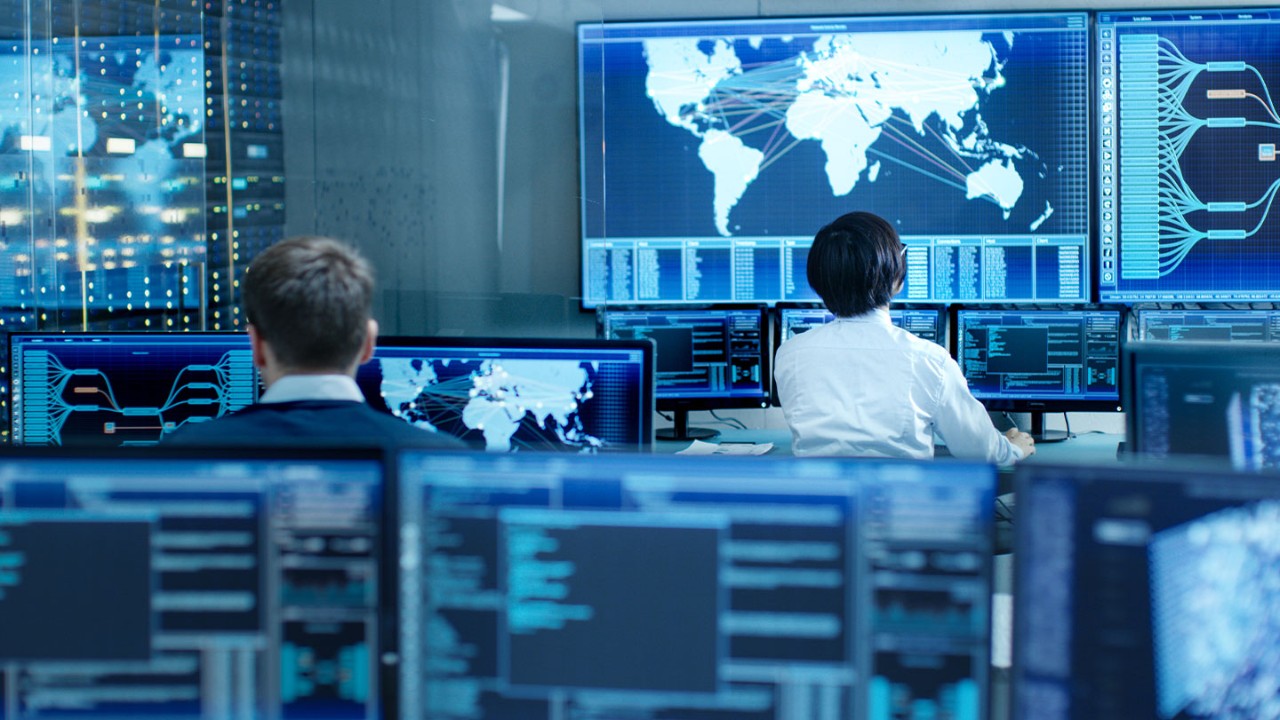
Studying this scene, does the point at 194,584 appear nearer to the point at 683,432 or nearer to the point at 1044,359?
the point at 683,432

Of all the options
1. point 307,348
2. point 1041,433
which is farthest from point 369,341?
point 1041,433

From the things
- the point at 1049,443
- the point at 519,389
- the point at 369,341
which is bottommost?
the point at 1049,443

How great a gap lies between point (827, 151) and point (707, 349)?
0.72m

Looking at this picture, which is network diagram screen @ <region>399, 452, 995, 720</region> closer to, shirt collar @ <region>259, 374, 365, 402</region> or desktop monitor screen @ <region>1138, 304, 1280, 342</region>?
shirt collar @ <region>259, 374, 365, 402</region>

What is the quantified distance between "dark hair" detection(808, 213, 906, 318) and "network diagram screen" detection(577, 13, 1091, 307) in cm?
112

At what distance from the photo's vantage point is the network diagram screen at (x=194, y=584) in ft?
3.38

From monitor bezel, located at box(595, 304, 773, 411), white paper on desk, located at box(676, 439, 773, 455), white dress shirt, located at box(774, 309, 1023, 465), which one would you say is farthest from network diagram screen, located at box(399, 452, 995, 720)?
monitor bezel, located at box(595, 304, 773, 411)

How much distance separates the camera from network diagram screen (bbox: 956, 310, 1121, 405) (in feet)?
11.3

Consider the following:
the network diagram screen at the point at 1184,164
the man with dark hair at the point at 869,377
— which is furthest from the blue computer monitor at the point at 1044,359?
the man with dark hair at the point at 869,377

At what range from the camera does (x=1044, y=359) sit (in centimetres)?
346

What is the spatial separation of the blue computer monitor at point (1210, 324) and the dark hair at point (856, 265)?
130 centimetres

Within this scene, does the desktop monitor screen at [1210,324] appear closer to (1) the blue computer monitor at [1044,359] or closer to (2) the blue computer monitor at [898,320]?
(1) the blue computer monitor at [1044,359]

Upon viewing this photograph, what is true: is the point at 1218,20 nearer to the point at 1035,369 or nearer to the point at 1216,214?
the point at 1216,214

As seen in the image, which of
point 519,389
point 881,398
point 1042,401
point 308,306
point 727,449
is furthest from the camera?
point 1042,401
